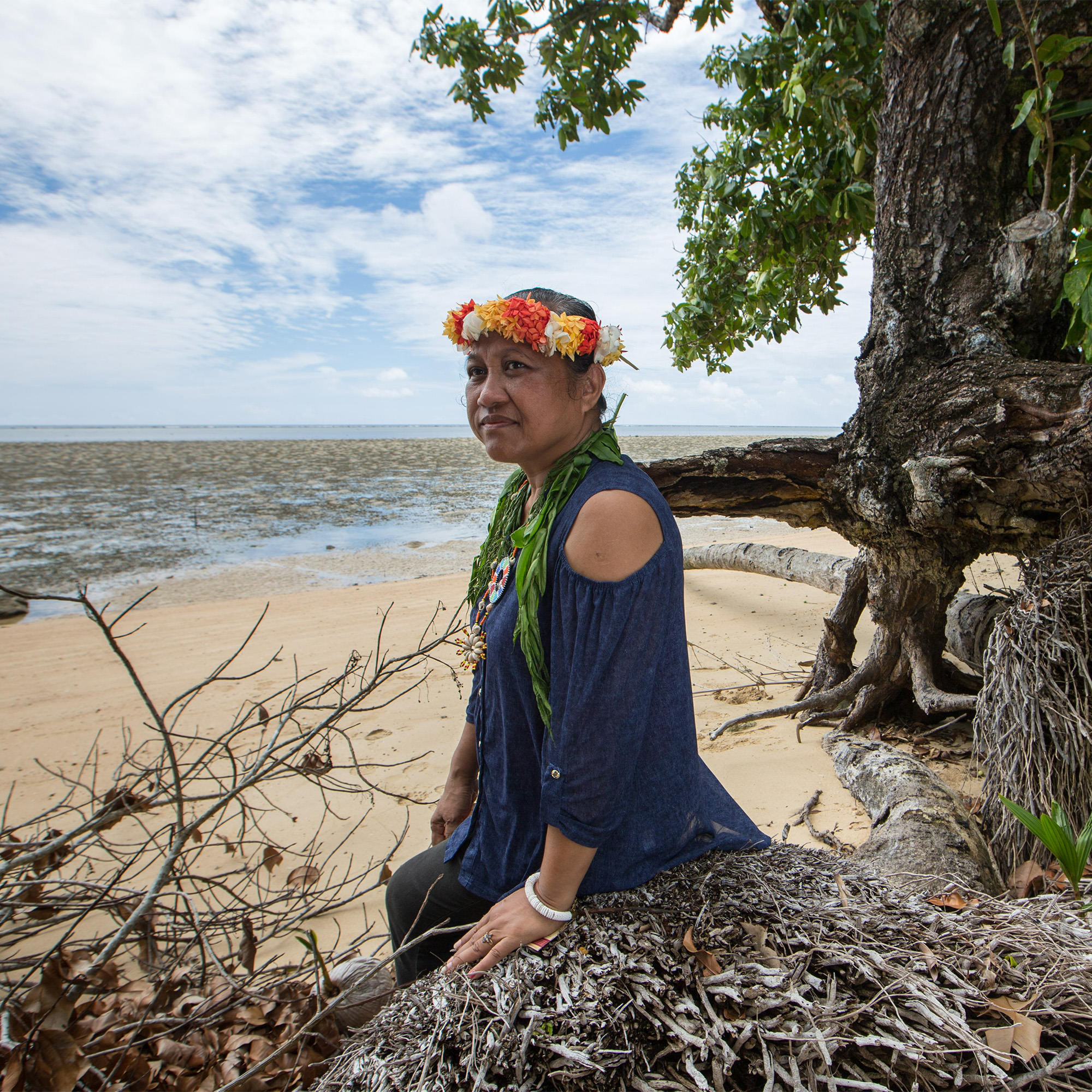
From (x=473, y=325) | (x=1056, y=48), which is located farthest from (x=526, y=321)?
(x=1056, y=48)

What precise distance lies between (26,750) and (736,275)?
6.30 m

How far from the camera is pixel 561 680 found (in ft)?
4.99

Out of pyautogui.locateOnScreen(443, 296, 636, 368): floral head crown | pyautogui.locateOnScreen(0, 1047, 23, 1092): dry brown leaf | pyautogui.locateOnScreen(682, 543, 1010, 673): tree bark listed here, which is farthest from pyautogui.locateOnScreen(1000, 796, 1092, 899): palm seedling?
pyautogui.locateOnScreen(0, 1047, 23, 1092): dry brown leaf

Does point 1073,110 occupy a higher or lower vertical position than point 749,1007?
higher

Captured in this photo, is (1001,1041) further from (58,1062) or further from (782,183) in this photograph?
(782,183)

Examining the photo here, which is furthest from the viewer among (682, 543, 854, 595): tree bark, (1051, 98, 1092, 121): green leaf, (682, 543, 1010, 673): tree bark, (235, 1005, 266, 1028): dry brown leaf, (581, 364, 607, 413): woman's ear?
(682, 543, 854, 595): tree bark

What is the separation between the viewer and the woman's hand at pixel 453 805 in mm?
2223

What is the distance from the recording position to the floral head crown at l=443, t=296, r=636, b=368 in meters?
1.68

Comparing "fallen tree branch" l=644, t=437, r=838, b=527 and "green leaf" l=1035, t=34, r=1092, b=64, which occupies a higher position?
"green leaf" l=1035, t=34, r=1092, b=64

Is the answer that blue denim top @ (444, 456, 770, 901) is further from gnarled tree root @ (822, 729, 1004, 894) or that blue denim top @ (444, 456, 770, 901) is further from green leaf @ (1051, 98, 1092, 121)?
green leaf @ (1051, 98, 1092, 121)

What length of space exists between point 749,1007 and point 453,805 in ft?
3.61

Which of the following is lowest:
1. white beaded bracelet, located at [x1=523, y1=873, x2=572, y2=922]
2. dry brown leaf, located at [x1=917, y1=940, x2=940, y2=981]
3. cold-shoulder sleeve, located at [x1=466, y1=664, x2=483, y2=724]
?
dry brown leaf, located at [x1=917, y1=940, x2=940, y2=981]

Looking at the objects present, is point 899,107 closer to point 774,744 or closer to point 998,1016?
point 774,744

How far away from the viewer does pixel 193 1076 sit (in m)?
1.86
